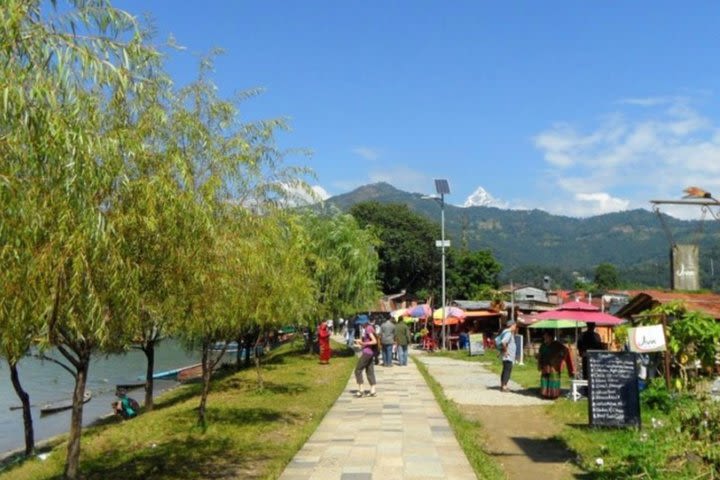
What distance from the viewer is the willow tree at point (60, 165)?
496 cm

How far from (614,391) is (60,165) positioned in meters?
8.68

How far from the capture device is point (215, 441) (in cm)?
1178

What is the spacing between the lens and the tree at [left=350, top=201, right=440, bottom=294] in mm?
72312

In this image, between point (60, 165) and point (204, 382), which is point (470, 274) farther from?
point (60, 165)

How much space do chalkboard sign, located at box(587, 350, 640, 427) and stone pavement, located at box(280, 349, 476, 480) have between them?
2179 millimetres

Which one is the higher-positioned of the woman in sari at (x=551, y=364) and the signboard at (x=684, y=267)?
the signboard at (x=684, y=267)

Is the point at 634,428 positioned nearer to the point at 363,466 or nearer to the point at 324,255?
the point at 363,466

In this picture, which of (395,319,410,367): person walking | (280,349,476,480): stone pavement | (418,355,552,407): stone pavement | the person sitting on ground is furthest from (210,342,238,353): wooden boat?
(395,319,410,367): person walking

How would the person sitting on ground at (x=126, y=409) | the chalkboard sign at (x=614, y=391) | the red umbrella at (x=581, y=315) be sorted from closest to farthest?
the chalkboard sign at (x=614, y=391), the red umbrella at (x=581, y=315), the person sitting on ground at (x=126, y=409)

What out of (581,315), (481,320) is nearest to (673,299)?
(581,315)

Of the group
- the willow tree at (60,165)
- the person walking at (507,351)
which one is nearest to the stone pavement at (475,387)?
the person walking at (507,351)

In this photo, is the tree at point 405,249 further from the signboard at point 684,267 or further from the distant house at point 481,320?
the signboard at point 684,267

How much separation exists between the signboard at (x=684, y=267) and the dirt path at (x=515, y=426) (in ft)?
16.5

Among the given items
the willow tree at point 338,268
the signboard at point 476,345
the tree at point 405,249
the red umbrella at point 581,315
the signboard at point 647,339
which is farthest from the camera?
the tree at point 405,249
